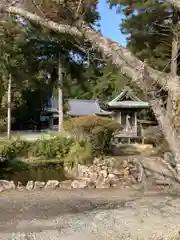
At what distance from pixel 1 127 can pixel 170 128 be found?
102 ft

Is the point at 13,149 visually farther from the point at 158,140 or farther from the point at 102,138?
the point at 158,140

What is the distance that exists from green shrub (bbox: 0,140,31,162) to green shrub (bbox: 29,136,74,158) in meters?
0.38

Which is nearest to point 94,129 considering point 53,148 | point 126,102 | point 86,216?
point 53,148

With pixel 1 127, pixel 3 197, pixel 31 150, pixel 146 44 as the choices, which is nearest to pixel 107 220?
pixel 3 197

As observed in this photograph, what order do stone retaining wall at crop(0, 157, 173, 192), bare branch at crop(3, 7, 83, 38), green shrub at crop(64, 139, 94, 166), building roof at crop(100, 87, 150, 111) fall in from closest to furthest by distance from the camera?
bare branch at crop(3, 7, 83, 38) < stone retaining wall at crop(0, 157, 173, 192) < green shrub at crop(64, 139, 94, 166) < building roof at crop(100, 87, 150, 111)

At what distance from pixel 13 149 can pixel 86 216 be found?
36.1 feet

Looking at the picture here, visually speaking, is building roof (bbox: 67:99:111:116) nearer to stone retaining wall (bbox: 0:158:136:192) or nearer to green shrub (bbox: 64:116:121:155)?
green shrub (bbox: 64:116:121:155)

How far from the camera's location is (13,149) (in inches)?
664

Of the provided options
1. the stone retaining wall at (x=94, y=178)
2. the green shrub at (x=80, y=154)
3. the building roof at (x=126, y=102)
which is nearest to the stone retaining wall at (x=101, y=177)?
the stone retaining wall at (x=94, y=178)

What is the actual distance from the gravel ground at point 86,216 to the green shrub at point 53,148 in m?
8.36

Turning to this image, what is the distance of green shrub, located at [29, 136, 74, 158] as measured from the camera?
18188 mm

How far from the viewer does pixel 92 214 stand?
21.9 feet

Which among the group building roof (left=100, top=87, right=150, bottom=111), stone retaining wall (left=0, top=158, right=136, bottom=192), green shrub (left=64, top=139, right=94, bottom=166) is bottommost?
stone retaining wall (left=0, top=158, right=136, bottom=192)

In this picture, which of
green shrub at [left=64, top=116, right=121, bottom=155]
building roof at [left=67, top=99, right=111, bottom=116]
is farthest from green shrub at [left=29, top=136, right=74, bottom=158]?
building roof at [left=67, top=99, right=111, bottom=116]
